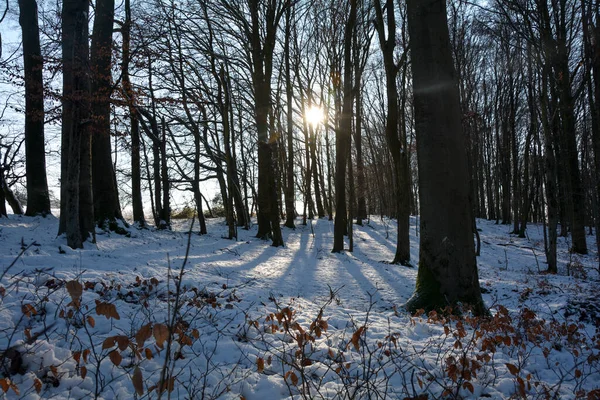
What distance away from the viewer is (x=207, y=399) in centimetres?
265

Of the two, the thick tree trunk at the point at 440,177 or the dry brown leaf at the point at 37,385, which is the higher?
the thick tree trunk at the point at 440,177

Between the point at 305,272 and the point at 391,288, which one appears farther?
the point at 305,272

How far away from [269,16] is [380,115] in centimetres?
1372

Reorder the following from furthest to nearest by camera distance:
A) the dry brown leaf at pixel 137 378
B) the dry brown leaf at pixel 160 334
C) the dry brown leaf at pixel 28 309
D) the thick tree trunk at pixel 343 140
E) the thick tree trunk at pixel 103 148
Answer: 1. the thick tree trunk at pixel 343 140
2. the thick tree trunk at pixel 103 148
3. the dry brown leaf at pixel 28 309
4. the dry brown leaf at pixel 160 334
5. the dry brown leaf at pixel 137 378

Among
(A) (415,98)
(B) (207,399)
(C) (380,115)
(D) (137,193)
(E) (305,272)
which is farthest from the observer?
(C) (380,115)

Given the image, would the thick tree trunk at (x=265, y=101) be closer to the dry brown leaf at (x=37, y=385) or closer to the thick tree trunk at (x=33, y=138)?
the thick tree trunk at (x=33, y=138)

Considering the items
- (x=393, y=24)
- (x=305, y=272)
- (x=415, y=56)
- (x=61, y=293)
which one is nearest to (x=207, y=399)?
(x=61, y=293)

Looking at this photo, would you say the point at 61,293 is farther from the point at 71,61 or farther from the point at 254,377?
the point at 71,61

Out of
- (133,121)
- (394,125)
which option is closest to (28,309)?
(394,125)

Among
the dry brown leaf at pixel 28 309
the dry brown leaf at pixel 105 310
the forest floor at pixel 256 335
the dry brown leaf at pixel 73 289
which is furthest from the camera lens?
the dry brown leaf at pixel 28 309

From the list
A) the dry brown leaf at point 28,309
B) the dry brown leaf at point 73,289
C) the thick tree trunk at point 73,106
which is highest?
the thick tree trunk at point 73,106

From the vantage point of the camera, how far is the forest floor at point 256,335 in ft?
8.80

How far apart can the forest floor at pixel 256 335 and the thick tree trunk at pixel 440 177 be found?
63cm

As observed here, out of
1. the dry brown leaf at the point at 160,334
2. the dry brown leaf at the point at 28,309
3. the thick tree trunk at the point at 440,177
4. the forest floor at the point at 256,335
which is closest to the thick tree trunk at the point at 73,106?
the forest floor at the point at 256,335
